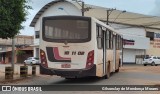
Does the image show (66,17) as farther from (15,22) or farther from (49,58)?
(15,22)

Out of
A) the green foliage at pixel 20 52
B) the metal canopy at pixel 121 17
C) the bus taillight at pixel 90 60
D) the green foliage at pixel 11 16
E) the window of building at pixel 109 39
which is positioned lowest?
the green foliage at pixel 20 52

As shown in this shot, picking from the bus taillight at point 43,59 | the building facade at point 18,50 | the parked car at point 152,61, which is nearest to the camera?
the bus taillight at point 43,59

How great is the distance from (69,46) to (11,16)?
534 centimetres

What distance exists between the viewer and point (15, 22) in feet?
84.4

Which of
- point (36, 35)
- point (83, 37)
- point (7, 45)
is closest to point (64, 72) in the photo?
point (83, 37)

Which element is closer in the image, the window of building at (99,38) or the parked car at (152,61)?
the window of building at (99,38)

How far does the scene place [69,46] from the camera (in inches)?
854

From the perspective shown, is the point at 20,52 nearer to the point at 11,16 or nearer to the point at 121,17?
the point at 121,17

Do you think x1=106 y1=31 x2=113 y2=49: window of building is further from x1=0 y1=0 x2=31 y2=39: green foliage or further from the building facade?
the building facade

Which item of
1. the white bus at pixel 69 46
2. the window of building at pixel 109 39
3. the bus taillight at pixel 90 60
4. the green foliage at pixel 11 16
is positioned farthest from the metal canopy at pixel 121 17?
the bus taillight at pixel 90 60

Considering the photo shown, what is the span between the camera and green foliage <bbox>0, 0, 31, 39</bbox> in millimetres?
24391

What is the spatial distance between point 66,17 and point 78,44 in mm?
1521

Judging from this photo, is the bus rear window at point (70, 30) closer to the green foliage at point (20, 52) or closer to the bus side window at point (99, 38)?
the bus side window at point (99, 38)

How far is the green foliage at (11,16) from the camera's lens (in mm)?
24391
